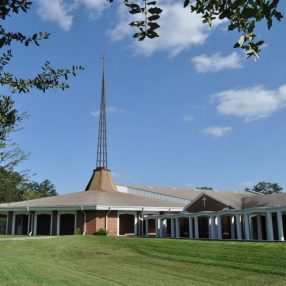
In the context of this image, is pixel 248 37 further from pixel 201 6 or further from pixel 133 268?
pixel 133 268

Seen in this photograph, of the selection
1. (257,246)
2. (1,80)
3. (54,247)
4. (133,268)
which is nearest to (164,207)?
(54,247)

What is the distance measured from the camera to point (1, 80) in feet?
16.7

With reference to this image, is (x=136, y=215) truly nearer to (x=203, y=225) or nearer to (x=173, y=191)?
(x=203, y=225)

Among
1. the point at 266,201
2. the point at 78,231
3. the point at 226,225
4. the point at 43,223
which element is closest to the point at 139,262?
the point at 226,225

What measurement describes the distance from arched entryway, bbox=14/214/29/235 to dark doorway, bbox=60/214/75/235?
18.7 feet

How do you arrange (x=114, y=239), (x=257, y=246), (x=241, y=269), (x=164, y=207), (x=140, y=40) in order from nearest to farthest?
(x=140, y=40)
(x=241, y=269)
(x=257, y=246)
(x=114, y=239)
(x=164, y=207)

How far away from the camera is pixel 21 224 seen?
44.5 meters

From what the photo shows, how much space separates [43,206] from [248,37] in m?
38.6

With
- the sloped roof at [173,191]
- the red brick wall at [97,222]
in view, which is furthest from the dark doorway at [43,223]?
the sloped roof at [173,191]

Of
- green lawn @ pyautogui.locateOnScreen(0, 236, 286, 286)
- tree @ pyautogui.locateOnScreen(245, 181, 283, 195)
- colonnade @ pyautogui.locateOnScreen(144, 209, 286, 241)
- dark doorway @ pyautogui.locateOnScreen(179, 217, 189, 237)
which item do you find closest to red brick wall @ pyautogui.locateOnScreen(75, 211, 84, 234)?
green lawn @ pyautogui.locateOnScreen(0, 236, 286, 286)

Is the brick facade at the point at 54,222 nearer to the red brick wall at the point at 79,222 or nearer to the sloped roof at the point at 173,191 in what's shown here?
the red brick wall at the point at 79,222

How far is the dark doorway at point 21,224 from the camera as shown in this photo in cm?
4431

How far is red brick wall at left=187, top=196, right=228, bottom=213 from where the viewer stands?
3669 cm

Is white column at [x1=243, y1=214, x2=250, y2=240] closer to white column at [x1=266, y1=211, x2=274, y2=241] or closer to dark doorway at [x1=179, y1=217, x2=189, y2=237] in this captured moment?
white column at [x1=266, y1=211, x2=274, y2=241]
